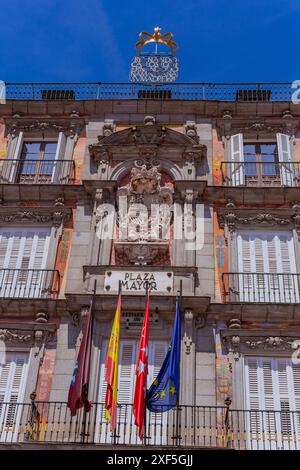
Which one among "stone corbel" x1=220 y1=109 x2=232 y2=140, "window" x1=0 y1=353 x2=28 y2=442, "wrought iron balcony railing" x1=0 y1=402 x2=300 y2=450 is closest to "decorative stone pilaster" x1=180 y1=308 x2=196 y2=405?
"wrought iron balcony railing" x1=0 y1=402 x2=300 y2=450

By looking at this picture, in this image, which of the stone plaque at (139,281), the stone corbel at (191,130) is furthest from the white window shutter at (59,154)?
the stone plaque at (139,281)

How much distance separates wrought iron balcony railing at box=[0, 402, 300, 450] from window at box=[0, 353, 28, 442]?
2cm

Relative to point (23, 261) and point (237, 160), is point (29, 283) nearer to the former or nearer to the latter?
point (23, 261)

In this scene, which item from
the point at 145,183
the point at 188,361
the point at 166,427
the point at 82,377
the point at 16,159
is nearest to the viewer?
the point at 82,377

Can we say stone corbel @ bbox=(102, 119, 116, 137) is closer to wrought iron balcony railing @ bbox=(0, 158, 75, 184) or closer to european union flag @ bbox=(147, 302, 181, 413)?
wrought iron balcony railing @ bbox=(0, 158, 75, 184)

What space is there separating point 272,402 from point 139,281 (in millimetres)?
4228

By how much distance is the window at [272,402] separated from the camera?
1377 centimetres

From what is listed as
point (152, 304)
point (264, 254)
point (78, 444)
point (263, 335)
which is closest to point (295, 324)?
point (263, 335)

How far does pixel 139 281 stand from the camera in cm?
1614

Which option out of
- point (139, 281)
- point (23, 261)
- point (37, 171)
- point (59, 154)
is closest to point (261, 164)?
point (139, 281)

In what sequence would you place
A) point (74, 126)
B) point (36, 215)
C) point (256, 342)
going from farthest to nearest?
1. point (74, 126)
2. point (36, 215)
3. point (256, 342)

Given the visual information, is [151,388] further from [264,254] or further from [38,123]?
[38,123]

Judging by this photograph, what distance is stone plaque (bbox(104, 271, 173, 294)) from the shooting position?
16.0 meters

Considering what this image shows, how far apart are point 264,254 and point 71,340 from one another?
217 inches
